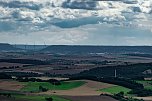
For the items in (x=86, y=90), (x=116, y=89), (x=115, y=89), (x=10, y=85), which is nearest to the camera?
(x=86, y=90)

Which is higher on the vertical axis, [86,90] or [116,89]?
[86,90]

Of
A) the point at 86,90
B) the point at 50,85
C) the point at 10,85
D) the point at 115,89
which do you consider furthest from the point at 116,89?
the point at 10,85

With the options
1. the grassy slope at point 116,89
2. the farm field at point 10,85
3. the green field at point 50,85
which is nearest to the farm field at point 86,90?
the grassy slope at point 116,89

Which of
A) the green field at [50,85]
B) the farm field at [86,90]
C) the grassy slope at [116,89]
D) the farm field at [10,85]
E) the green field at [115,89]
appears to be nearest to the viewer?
the farm field at [86,90]

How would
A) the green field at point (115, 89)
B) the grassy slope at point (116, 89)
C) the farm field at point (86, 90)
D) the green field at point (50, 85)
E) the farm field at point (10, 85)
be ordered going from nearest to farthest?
the farm field at point (86, 90) < the farm field at point (10, 85) < the green field at point (115, 89) < the grassy slope at point (116, 89) < the green field at point (50, 85)

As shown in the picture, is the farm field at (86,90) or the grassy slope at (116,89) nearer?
the farm field at (86,90)

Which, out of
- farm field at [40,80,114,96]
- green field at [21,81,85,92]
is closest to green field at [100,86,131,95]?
farm field at [40,80,114,96]

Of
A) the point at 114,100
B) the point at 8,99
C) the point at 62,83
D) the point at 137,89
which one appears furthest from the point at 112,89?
the point at 8,99

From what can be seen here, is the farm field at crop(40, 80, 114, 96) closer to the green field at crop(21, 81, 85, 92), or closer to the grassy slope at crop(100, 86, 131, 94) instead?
the grassy slope at crop(100, 86, 131, 94)

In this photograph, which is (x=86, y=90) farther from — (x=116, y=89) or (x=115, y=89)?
(x=116, y=89)

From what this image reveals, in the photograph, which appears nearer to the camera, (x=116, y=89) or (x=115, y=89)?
(x=115, y=89)

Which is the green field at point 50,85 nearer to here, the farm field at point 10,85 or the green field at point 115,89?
the farm field at point 10,85

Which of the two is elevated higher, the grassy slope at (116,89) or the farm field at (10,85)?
the farm field at (10,85)
